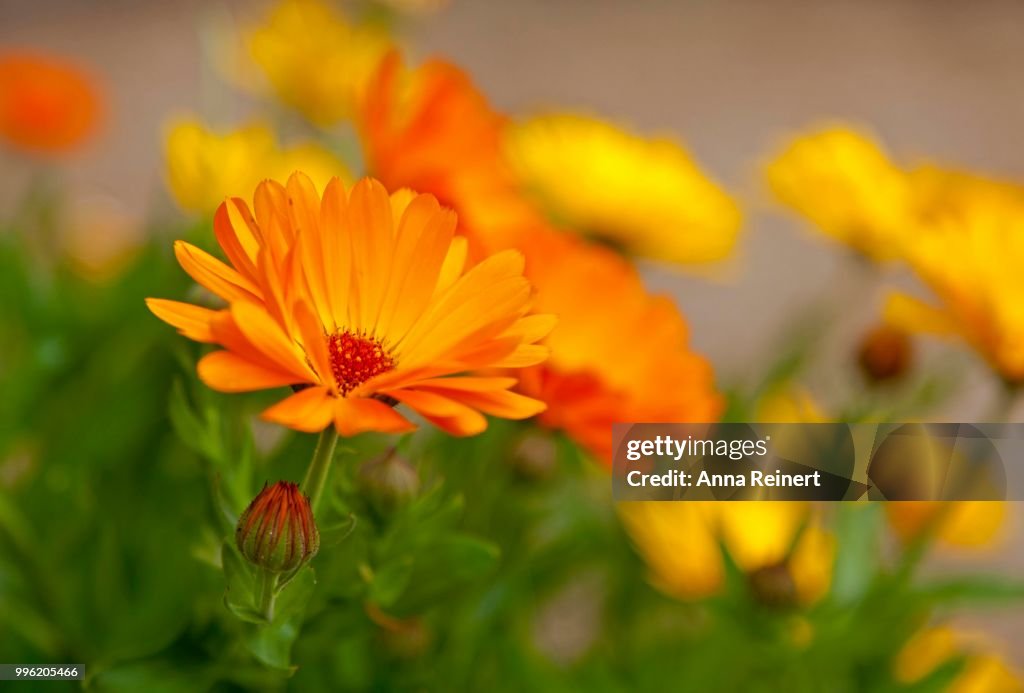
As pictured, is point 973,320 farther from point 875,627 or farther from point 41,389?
point 41,389

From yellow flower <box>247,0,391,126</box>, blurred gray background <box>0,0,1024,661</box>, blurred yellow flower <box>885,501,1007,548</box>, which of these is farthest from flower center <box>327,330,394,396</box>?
blurred gray background <box>0,0,1024,661</box>

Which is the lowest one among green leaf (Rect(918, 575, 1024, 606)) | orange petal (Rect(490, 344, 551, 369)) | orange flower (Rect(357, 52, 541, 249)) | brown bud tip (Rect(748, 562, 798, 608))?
green leaf (Rect(918, 575, 1024, 606))

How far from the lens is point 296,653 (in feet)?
1.28

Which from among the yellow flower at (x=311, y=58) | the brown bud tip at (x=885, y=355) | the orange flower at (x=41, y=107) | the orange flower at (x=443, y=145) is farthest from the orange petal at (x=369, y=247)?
the orange flower at (x=41, y=107)

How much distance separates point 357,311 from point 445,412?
0.07 meters

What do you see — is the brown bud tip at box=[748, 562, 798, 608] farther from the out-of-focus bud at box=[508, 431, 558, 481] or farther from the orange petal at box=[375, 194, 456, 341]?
the orange petal at box=[375, 194, 456, 341]

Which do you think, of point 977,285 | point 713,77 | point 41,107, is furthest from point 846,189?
point 713,77

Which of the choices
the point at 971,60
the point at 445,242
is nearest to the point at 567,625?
the point at 445,242

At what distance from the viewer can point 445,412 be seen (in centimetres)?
26

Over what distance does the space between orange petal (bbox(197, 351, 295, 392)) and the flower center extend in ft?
0.14

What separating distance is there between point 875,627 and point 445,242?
35cm

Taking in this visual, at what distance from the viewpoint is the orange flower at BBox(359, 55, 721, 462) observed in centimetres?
42

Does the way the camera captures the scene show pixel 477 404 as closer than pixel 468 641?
Yes

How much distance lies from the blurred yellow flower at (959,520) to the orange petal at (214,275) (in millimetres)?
436
